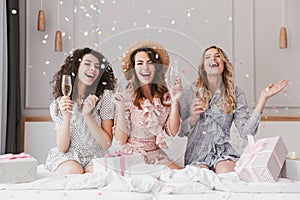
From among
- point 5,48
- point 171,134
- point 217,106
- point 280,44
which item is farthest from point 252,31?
point 5,48

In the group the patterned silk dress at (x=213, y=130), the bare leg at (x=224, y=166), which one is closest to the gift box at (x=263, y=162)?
the bare leg at (x=224, y=166)

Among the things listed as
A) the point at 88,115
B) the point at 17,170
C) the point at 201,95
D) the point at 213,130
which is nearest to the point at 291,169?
the point at 213,130

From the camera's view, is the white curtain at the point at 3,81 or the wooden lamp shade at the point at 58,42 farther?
the wooden lamp shade at the point at 58,42

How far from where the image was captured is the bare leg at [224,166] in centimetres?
239

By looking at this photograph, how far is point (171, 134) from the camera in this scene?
249 cm

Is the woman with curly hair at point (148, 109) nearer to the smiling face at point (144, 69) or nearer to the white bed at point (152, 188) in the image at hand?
the smiling face at point (144, 69)

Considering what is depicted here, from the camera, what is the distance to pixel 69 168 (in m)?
2.38

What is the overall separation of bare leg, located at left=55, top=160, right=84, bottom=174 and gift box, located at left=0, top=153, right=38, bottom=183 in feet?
1.16

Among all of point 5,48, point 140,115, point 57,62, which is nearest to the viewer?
point 140,115

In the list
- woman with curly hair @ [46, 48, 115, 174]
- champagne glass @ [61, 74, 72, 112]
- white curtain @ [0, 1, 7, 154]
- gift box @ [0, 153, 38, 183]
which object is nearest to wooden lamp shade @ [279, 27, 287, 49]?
woman with curly hair @ [46, 48, 115, 174]

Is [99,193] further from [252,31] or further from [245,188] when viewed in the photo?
[252,31]

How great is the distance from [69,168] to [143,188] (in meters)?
0.64

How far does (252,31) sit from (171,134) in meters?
1.22

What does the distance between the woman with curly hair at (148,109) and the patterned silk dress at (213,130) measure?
Result: 0.11 m
